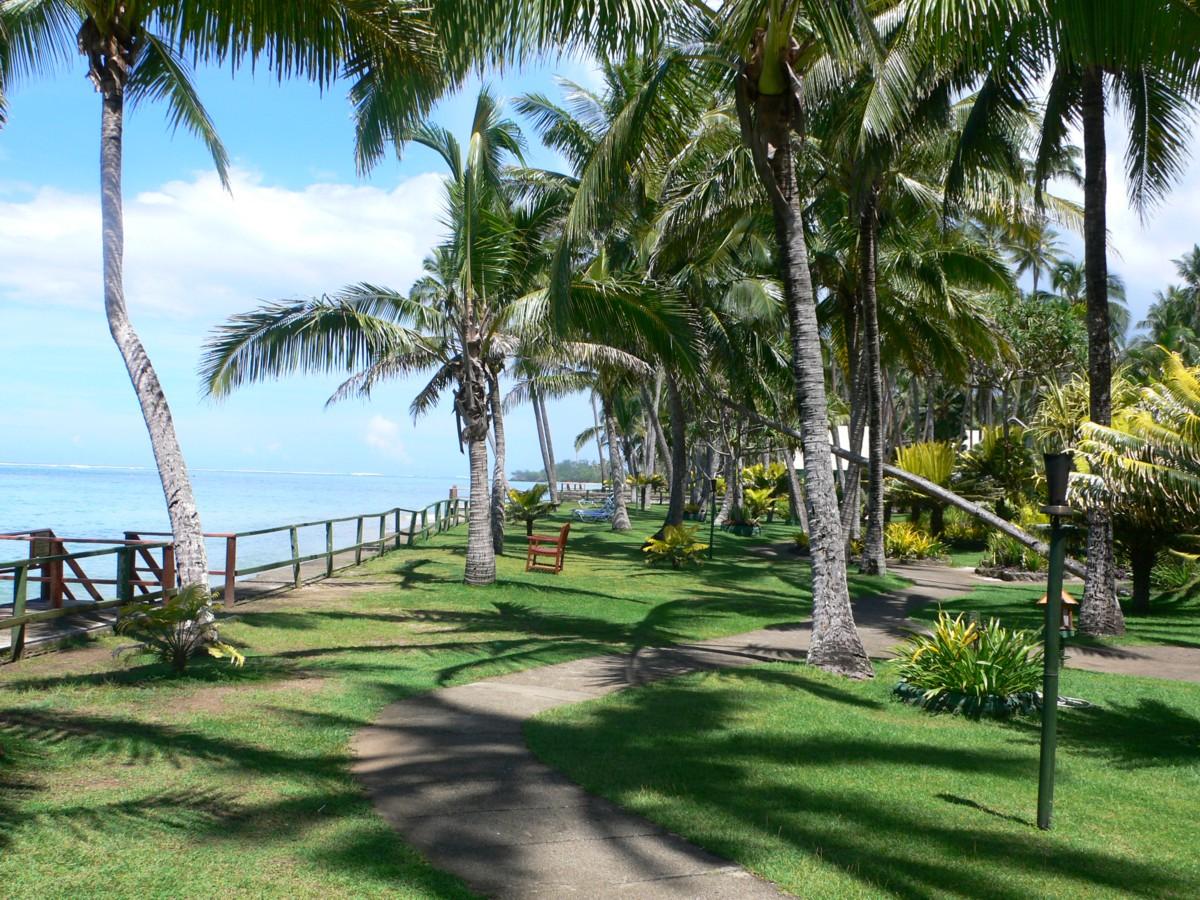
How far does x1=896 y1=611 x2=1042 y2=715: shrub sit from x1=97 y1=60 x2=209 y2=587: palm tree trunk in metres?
6.76

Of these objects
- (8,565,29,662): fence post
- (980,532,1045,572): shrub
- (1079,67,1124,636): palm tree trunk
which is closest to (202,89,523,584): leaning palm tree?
(8,565,29,662): fence post

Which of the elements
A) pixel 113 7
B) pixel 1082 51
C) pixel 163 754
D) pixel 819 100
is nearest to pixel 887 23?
pixel 819 100

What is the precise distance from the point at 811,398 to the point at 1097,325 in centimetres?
556

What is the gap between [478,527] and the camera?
16.6 m

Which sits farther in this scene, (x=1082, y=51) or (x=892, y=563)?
(x=892, y=563)

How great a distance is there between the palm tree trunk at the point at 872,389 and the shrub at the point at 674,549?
384 cm

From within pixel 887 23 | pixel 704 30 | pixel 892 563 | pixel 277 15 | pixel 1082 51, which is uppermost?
pixel 887 23

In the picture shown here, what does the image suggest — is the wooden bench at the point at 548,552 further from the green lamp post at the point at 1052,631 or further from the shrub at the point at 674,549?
the green lamp post at the point at 1052,631

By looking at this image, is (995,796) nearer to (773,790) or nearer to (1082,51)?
(773,790)

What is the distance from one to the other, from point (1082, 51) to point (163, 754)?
8.24 meters

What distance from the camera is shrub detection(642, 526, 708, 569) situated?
21812 millimetres

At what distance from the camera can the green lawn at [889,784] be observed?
4.77 metres

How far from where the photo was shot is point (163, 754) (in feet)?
19.7

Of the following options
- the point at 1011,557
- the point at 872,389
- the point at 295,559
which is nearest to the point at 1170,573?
the point at 1011,557
